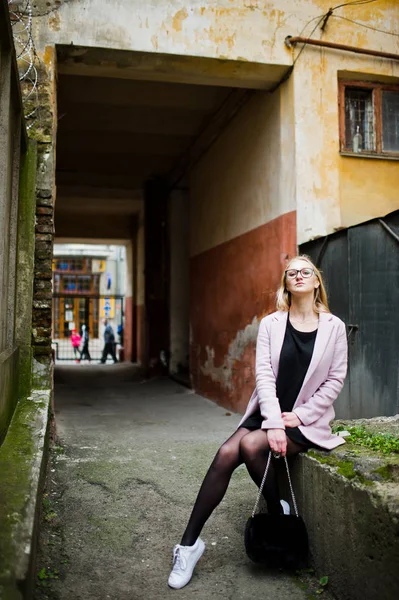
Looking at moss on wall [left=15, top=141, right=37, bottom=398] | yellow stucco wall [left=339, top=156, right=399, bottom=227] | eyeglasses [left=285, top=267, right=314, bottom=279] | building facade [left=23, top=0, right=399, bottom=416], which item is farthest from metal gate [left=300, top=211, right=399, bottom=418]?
moss on wall [left=15, top=141, right=37, bottom=398]

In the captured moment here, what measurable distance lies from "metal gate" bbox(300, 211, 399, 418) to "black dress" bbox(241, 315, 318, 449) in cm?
237

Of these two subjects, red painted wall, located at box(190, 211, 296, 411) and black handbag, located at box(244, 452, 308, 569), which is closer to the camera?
black handbag, located at box(244, 452, 308, 569)

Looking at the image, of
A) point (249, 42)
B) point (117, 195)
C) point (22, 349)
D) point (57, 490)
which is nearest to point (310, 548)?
point (57, 490)

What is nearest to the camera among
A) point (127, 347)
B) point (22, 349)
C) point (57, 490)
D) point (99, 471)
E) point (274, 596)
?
point (274, 596)

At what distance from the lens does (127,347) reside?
1888 cm

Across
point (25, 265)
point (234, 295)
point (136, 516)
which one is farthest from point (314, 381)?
point (234, 295)

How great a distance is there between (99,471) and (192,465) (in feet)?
2.62

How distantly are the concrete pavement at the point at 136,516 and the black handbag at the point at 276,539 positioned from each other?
177 mm

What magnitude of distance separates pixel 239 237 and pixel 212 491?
552 centimetres

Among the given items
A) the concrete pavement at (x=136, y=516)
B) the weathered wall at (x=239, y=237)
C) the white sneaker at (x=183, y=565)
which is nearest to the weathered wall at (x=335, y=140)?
the weathered wall at (x=239, y=237)

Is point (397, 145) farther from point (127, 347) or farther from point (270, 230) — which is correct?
point (127, 347)

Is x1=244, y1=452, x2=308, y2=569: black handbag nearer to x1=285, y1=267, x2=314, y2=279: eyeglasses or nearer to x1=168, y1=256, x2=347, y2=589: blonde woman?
x1=168, y1=256, x2=347, y2=589: blonde woman

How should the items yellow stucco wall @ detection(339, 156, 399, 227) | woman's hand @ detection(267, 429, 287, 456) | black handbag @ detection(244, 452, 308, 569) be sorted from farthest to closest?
yellow stucco wall @ detection(339, 156, 399, 227)
woman's hand @ detection(267, 429, 287, 456)
black handbag @ detection(244, 452, 308, 569)

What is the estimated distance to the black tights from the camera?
3074mm
